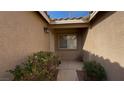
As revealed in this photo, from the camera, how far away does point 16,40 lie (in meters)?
4.85

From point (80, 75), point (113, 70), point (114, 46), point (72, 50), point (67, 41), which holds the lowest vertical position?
point (80, 75)

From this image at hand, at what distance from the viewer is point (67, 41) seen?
1312 centimetres

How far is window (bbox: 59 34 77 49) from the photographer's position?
512 inches

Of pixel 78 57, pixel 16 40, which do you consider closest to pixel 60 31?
pixel 78 57

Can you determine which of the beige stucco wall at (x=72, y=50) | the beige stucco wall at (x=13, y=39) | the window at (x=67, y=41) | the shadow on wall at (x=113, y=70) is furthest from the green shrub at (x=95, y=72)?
the window at (x=67, y=41)

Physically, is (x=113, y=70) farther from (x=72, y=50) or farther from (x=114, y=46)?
→ (x=72, y=50)

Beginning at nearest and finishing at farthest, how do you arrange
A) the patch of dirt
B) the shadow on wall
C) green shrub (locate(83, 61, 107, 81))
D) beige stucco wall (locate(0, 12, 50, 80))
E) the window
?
beige stucco wall (locate(0, 12, 50, 80)) → the shadow on wall → green shrub (locate(83, 61, 107, 81)) → the patch of dirt → the window

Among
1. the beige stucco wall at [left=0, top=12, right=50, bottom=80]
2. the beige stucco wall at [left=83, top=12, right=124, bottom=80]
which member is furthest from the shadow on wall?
the beige stucco wall at [left=0, top=12, right=50, bottom=80]

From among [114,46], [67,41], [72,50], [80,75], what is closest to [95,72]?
[80,75]

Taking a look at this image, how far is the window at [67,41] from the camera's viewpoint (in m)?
13.0

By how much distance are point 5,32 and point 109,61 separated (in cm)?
377

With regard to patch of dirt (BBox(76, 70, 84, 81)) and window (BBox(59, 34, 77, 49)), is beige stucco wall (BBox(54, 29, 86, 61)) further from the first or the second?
patch of dirt (BBox(76, 70, 84, 81))

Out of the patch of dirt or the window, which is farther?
the window
